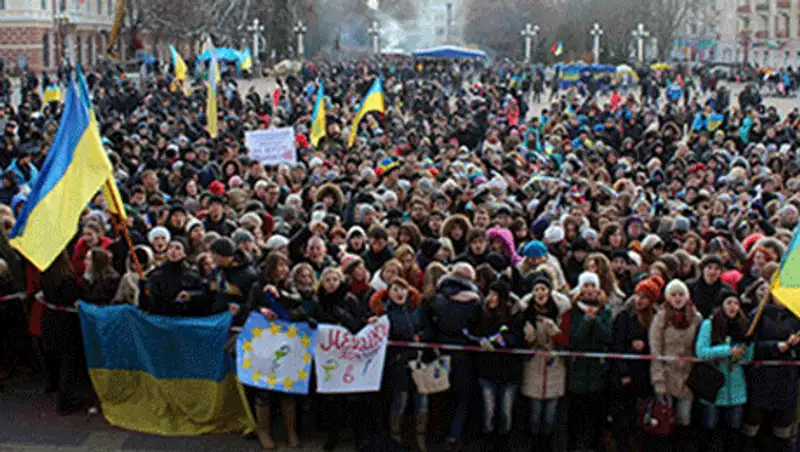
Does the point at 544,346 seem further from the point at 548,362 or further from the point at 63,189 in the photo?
the point at 63,189

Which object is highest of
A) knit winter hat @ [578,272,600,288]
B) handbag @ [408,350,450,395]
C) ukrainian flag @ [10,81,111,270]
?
ukrainian flag @ [10,81,111,270]

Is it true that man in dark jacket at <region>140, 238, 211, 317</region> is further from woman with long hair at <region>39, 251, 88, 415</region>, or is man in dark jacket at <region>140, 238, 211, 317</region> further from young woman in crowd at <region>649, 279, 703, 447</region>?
young woman in crowd at <region>649, 279, 703, 447</region>

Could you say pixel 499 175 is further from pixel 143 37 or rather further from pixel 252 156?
pixel 143 37

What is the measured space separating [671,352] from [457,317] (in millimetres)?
1596

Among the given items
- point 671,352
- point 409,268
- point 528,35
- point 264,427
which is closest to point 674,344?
point 671,352

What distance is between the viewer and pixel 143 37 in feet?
258

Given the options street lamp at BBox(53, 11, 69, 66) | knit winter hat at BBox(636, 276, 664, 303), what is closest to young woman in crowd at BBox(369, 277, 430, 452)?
knit winter hat at BBox(636, 276, 664, 303)

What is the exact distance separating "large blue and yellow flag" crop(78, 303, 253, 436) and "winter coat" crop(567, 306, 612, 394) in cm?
259

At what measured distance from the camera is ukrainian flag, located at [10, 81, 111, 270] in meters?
7.91

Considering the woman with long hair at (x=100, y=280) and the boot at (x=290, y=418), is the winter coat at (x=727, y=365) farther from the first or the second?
the woman with long hair at (x=100, y=280)

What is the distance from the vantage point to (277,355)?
8.08 metres

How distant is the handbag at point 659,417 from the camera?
779 centimetres

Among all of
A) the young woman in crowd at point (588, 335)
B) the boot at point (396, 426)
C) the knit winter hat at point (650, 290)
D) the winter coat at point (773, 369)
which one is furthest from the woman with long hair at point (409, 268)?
the winter coat at point (773, 369)

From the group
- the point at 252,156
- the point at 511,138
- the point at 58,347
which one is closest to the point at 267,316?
the point at 58,347
